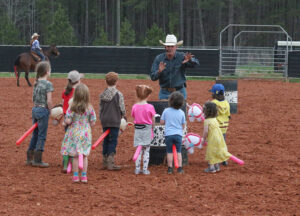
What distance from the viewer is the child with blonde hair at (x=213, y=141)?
315 inches

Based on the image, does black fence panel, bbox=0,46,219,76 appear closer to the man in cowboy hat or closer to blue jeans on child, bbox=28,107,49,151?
the man in cowboy hat

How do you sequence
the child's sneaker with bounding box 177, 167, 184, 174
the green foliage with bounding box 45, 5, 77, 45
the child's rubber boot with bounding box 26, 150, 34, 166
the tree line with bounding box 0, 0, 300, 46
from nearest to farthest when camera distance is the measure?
1. the child's sneaker with bounding box 177, 167, 184, 174
2. the child's rubber boot with bounding box 26, 150, 34, 166
3. the green foliage with bounding box 45, 5, 77, 45
4. the tree line with bounding box 0, 0, 300, 46

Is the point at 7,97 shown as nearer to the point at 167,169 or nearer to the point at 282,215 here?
the point at 167,169

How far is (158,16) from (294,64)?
42881 mm

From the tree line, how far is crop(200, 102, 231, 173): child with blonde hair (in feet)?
163

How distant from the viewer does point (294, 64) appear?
88.8ft

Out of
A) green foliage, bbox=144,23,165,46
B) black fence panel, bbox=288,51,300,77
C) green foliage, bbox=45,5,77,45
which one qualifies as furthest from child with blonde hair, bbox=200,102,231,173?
green foliage, bbox=45,5,77,45

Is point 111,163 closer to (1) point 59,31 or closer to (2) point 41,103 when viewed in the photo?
(2) point 41,103

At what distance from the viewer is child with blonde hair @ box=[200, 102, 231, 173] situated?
315 inches

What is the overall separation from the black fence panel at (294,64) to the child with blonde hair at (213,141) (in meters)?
19.9

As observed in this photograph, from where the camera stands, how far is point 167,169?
8.28 metres

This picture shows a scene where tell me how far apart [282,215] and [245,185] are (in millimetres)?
1356

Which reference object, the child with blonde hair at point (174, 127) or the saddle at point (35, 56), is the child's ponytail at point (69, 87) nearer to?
the child with blonde hair at point (174, 127)

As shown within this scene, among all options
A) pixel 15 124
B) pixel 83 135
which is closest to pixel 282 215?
pixel 83 135
